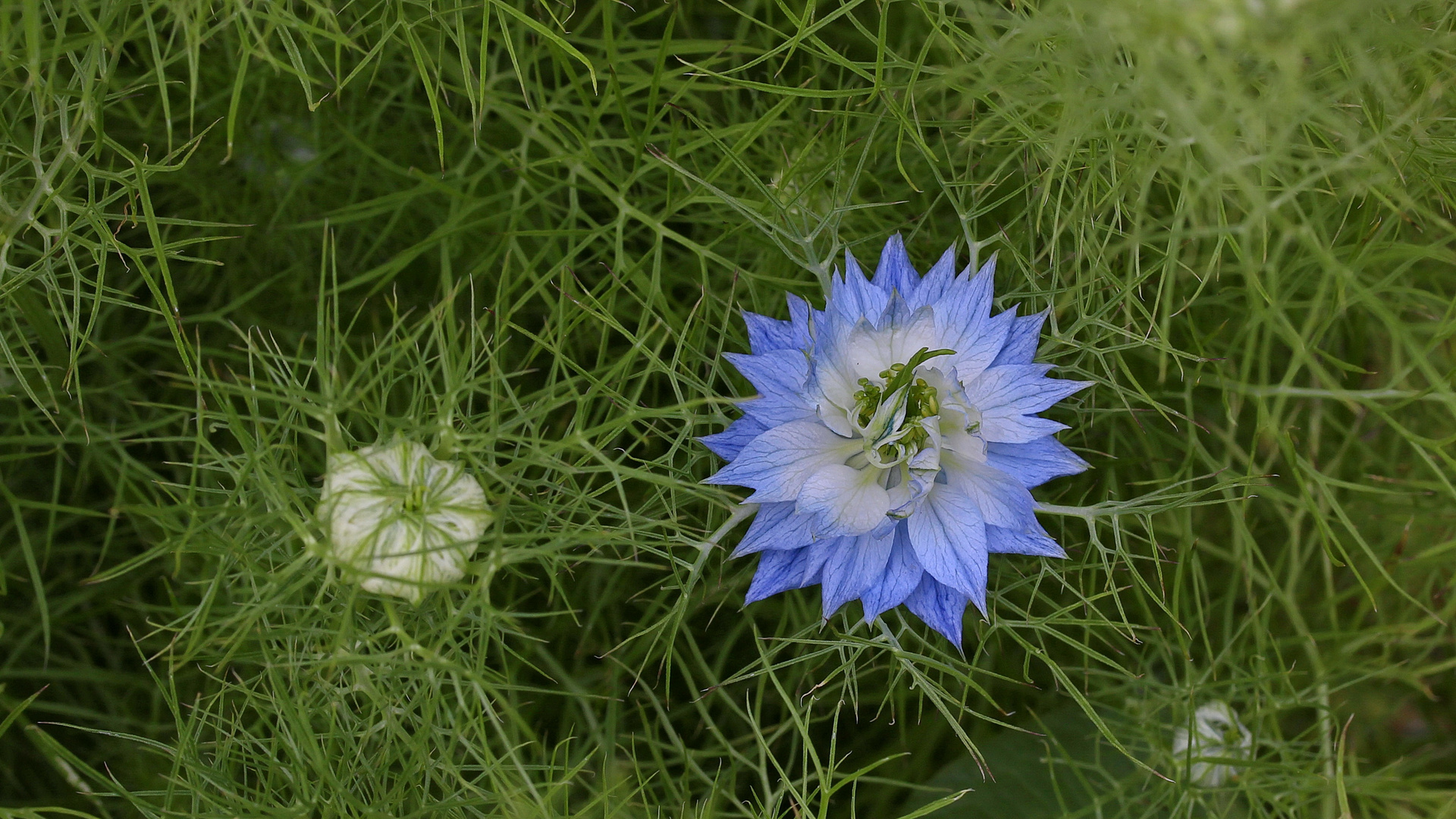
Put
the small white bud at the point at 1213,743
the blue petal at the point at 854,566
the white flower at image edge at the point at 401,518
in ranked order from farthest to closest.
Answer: the small white bud at the point at 1213,743
the blue petal at the point at 854,566
the white flower at image edge at the point at 401,518

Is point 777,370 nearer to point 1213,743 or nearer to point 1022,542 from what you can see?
point 1022,542

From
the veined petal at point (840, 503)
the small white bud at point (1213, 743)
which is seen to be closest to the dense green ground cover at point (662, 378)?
the small white bud at point (1213, 743)

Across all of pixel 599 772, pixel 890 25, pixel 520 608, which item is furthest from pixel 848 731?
pixel 890 25

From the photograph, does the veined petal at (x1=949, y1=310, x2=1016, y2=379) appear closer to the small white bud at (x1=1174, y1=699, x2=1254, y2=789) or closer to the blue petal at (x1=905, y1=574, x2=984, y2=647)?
the blue petal at (x1=905, y1=574, x2=984, y2=647)

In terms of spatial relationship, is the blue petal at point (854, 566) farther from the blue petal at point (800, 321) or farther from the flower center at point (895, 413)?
the blue petal at point (800, 321)

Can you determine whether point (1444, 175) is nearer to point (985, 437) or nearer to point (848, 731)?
point (985, 437)

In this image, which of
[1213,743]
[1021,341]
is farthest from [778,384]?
[1213,743]

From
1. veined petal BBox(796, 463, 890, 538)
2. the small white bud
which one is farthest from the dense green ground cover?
veined petal BBox(796, 463, 890, 538)
